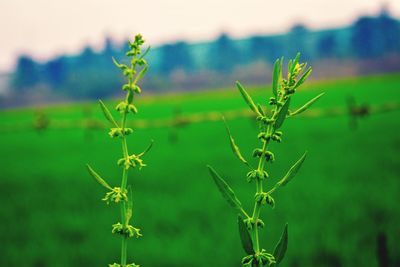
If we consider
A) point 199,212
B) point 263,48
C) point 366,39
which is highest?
point 263,48

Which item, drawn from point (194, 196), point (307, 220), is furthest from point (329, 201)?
point (194, 196)

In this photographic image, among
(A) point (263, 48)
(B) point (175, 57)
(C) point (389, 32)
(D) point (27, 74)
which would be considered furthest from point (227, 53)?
Answer: (D) point (27, 74)

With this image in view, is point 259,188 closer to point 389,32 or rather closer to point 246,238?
point 246,238

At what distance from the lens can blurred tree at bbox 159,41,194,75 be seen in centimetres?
11256

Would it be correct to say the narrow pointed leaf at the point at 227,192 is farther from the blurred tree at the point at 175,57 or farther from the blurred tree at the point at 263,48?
the blurred tree at the point at 263,48

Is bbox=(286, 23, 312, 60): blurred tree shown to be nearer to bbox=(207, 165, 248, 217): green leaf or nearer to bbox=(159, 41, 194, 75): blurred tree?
bbox=(159, 41, 194, 75): blurred tree

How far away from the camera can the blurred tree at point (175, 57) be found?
11256cm

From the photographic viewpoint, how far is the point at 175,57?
114312mm

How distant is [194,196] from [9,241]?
291cm

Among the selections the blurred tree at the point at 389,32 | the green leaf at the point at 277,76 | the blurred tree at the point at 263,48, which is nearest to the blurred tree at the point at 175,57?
the blurred tree at the point at 263,48

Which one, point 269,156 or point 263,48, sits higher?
point 263,48

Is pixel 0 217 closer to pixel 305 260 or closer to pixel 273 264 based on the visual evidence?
pixel 305 260

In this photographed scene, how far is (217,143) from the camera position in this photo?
15.5 meters

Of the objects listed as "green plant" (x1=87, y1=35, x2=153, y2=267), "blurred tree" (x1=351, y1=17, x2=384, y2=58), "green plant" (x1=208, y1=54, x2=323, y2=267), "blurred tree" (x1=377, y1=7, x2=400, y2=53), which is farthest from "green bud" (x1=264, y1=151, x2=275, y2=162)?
"blurred tree" (x1=377, y1=7, x2=400, y2=53)
